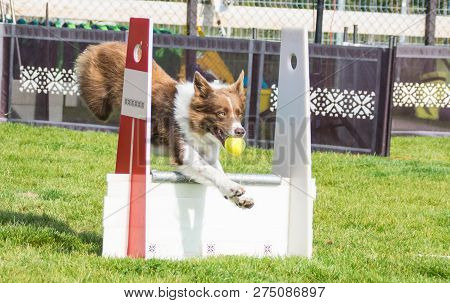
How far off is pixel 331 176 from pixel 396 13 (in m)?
5.24

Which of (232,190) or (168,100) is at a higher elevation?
(168,100)

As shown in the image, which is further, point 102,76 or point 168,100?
point 102,76

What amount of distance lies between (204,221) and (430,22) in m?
8.52

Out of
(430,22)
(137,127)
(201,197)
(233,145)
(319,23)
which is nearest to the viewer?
(137,127)

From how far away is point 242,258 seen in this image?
5137 millimetres

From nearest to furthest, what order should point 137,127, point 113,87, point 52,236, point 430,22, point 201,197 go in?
point 137,127
point 201,197
point 52,236
point 113,87
point 430,22

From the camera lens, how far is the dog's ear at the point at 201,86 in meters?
5.31

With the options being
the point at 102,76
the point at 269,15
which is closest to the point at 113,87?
the point at 102,76

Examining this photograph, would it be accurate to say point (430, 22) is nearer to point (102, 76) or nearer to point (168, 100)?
point (102, 76)

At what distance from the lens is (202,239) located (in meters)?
5.24

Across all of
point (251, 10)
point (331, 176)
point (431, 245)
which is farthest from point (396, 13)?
point (431, 245)

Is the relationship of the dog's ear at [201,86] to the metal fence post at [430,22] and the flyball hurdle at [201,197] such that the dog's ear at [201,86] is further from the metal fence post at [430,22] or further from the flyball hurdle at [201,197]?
the metal fence post at [430,22]

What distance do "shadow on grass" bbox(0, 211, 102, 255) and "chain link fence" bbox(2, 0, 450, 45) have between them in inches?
281
